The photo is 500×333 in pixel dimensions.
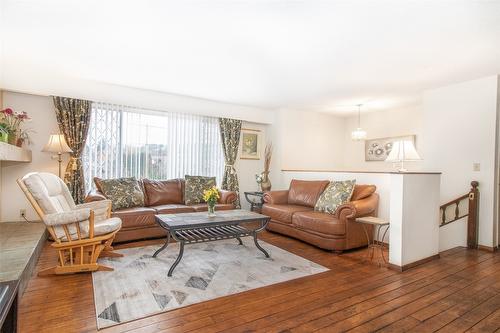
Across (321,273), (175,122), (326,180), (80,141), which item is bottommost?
(321,273)

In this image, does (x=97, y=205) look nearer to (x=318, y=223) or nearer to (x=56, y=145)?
(x=56, y=145)

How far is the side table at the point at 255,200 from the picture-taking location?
528cm

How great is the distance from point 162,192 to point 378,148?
4.53 meters

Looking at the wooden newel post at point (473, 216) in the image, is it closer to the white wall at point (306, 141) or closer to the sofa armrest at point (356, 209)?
the sofa armrest at point (356, 209)

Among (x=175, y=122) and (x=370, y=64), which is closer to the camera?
(x=370, y=64)

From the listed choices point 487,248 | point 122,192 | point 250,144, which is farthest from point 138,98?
point 487,248

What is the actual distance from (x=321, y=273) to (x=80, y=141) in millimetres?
3960

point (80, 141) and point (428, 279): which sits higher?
point (80, 141)

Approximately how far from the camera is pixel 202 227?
283 cm

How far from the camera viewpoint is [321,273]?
8.91ft

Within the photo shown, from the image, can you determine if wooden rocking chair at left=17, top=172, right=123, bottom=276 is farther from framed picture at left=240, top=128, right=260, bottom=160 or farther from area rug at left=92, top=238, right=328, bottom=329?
framed picture at left=240, top=128, right=260, bottom=160

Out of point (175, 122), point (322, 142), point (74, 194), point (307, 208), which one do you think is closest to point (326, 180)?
point (307, 208)

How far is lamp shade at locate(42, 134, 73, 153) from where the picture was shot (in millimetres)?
3684

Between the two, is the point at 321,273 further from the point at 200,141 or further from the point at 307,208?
the point at 200,141
